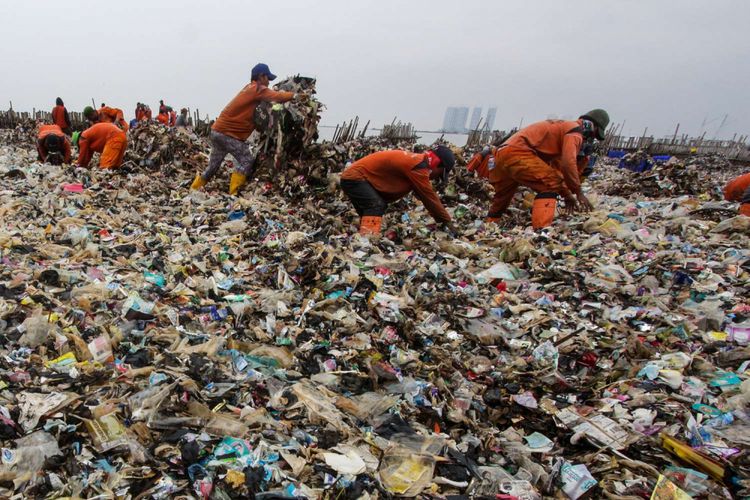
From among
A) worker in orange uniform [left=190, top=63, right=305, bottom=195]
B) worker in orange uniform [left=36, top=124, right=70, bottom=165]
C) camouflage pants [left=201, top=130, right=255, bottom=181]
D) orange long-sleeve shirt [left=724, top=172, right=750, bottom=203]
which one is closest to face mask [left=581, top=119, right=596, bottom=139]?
orange long-sleeve shirt [left=724, top=172, right=750, bottom=203]

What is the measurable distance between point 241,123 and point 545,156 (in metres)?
3.62

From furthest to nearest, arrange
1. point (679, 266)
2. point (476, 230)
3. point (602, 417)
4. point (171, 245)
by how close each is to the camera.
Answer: point (476, 230) < point (171, 245) < point (679, 266) < point (602, 417)

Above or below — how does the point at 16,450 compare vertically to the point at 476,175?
below

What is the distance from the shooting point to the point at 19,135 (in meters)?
11.2

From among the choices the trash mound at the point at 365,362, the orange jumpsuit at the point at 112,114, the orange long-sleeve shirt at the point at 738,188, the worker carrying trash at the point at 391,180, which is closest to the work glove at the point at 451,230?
the worker carrying trash at the point at 391,180

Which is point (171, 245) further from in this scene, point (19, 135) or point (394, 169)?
point (19, 135)

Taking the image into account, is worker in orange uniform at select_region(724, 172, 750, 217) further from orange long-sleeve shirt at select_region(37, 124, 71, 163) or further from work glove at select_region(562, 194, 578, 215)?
orange long-sleeve shirt at select_region(37, 124, 71, 163)

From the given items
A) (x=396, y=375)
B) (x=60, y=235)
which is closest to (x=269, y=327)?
(x=396, y=375)

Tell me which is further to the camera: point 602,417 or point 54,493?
point 602,417

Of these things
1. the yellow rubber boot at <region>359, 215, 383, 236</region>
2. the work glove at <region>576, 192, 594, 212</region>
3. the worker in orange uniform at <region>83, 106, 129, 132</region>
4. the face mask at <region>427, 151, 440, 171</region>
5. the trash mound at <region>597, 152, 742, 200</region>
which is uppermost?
the trash mound at <region>597, 152, 742, 200</region>

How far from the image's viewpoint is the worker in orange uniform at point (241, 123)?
5441 mm

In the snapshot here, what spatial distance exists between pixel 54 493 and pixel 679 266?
397 centimetres

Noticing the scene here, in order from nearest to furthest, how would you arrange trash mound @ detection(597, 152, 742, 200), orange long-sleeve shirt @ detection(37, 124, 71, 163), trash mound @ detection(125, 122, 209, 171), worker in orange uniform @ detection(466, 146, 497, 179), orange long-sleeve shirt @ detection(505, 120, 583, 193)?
orange long-sleeve shirt @ detection(505, 120, 583, 193) → worker in orange uniform @ detection(466, 146, 497, 179) → trash mound @ detection(597, 152, 742, 200) → orange long-sleeve shirt @ detection(37, 124, 71, 163) → trash mound @ detection(125, 122, 209, 171)

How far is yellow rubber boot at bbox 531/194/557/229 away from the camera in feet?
15.1
